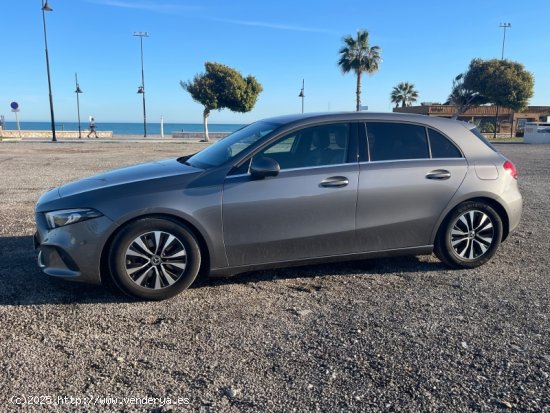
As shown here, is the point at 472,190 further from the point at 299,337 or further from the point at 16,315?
the point at 16,315

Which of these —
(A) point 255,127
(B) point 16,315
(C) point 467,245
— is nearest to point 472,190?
(C) point 467,245

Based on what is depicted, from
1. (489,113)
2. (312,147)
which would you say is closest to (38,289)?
(312,147)

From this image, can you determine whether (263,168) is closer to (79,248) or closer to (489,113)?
(79,248)

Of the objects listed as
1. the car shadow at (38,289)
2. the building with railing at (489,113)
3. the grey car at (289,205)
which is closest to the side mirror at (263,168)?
the grey car at (289,205)

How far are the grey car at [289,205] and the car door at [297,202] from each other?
0.01 m

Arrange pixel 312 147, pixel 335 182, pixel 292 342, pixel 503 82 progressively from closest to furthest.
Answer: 1. pixel 292 342
2. pixel 335 182
3. pixel 312 147
4. pixel 503 82

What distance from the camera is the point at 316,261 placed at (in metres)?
4.30

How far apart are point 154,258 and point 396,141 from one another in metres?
2.61

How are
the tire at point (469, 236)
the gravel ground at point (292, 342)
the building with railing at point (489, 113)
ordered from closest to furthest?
the gravel ground at point (292, 342) → the tire at point (469, 236) → the building with railing at point (489, 113)

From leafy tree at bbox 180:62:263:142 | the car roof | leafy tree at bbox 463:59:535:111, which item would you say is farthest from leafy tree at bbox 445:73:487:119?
the car roof

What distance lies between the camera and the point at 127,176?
425 centimetres

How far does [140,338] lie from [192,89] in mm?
36952

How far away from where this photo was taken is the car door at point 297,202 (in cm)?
400

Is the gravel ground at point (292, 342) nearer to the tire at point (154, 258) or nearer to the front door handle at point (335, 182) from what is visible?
the tire at point (154, 258)
